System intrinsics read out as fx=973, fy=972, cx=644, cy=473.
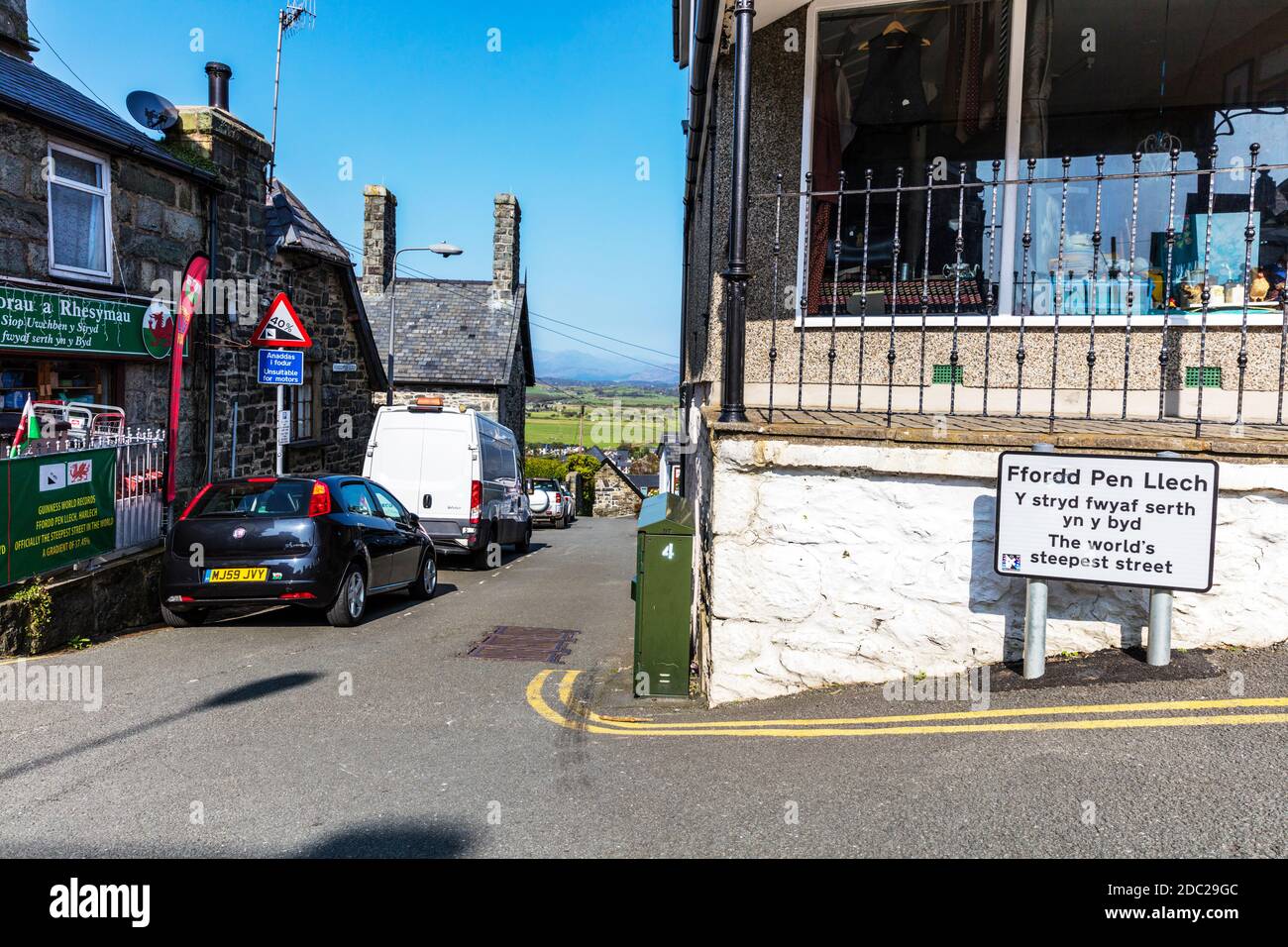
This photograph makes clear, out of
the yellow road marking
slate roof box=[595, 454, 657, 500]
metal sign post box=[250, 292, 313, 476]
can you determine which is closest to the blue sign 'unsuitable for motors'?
metal sign post box=[250, 292, 313, 476]

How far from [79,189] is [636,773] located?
1018cm

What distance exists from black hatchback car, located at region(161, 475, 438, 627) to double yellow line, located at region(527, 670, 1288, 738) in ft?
13.7

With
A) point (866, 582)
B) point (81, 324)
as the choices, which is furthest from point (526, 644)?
point (81, 324)

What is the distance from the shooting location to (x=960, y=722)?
498 centimetres

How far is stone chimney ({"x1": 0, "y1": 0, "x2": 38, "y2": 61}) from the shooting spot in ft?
41.4

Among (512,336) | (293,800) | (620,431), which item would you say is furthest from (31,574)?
(620,431)

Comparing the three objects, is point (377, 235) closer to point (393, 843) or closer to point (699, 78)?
point (699, 78)

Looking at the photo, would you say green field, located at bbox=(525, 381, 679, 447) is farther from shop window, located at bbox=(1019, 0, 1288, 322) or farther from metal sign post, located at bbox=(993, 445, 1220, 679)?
metal sign post, located at bbox=(993, 445, 1220, 679)

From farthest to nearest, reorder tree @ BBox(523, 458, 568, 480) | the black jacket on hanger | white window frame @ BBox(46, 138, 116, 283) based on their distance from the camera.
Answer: tree @ BBox(523, 458, 568, 480) < white window frame @ BBox(46, 138, 116, 283) < the black jacket on hanger

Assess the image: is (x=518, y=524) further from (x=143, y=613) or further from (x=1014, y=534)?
(x=1014, y=534)

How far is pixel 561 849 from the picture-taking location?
13.0 ft

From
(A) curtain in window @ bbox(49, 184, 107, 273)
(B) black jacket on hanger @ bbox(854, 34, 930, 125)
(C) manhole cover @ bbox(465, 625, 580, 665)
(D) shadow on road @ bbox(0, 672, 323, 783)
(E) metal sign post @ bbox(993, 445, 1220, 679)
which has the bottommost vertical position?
(C) manhole cover @ bbox(465, 625, 580, 665)

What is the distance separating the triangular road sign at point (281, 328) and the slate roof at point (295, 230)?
10.1ft
